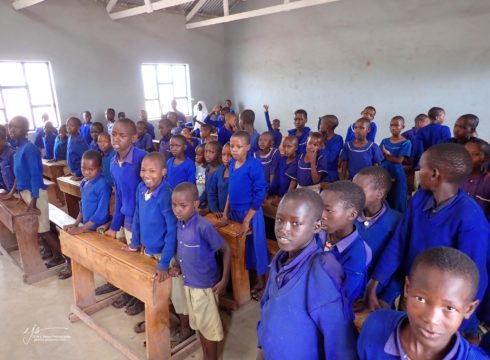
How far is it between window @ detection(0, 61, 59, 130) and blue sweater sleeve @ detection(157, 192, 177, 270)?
7.10 m

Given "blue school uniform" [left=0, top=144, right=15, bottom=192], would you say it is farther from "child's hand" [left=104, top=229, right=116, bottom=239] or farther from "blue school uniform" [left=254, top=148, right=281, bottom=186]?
"blue school uniform" [left=254, top=148, right=281, bottom=186]

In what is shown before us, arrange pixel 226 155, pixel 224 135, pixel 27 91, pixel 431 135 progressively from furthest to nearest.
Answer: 1. pixel 27 91
2. pixel 224 135
3. pixel 431 135
4. pixel 226 155

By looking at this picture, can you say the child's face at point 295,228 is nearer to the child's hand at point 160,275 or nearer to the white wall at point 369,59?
the child's hand at point 160,275

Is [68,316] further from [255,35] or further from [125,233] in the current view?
[255,35]

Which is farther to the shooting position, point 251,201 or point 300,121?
point 300,121

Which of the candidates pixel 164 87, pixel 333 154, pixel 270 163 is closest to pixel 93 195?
pixel 270 163

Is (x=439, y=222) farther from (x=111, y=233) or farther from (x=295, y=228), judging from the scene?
(x=111, y=233)

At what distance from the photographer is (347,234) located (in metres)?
1.50

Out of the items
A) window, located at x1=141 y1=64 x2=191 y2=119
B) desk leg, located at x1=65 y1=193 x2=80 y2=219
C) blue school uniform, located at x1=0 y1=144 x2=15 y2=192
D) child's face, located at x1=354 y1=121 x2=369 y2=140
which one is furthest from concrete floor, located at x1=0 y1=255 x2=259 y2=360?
window, located at x1=141 y1=64 x2=191 y2=119

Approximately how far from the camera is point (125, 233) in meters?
2.67

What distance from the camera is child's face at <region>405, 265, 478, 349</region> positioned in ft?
2.73

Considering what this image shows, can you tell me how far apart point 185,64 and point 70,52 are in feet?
10.9

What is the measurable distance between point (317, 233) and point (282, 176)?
2.28 meters

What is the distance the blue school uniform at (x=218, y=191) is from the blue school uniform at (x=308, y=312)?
5.91ft
